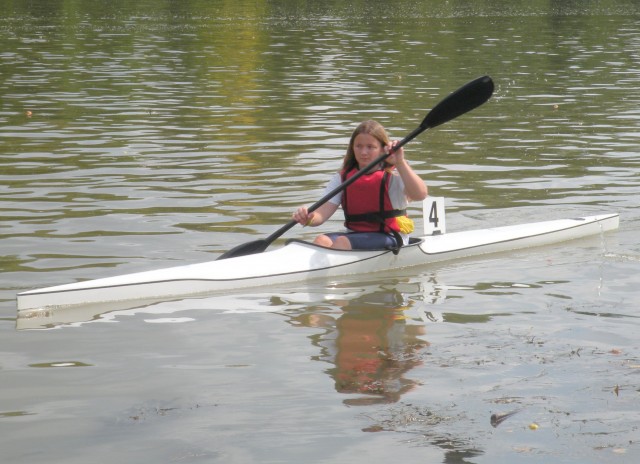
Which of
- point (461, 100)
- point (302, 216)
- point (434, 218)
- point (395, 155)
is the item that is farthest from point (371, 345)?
point (461, 100)

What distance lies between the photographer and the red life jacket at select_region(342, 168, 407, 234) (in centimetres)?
871

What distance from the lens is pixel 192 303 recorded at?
7.78 metres

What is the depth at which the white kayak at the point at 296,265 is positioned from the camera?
7574 mm

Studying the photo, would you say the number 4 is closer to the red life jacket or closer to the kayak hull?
the kayak hull

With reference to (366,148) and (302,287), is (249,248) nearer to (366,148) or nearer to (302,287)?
(302,287)

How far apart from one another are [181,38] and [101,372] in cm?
2646

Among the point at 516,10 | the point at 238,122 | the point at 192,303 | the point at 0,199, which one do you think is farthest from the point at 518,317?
the point at 516,10

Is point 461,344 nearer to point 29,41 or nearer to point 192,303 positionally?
point 192,303

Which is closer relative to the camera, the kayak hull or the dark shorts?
the kayak hull

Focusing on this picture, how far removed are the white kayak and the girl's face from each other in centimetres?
68

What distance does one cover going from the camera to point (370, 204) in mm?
8812

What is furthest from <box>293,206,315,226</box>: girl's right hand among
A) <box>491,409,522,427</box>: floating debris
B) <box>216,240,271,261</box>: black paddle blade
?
<box>491,409,522,427</box>: floating debris

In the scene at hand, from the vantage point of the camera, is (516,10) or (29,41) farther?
(516,10)

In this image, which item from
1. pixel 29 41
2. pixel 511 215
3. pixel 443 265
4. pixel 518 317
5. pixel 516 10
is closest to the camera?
pixel 518 317
